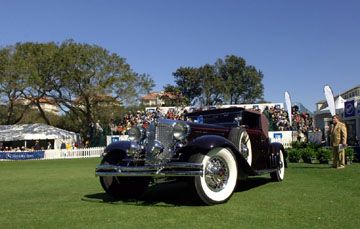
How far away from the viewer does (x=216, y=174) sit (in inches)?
280

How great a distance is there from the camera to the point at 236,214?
601 centimetres

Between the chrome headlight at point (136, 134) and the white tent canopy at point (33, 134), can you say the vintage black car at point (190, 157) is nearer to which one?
the chrome headlight at point (136, 134)

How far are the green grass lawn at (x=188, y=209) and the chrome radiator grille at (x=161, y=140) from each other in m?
0.75

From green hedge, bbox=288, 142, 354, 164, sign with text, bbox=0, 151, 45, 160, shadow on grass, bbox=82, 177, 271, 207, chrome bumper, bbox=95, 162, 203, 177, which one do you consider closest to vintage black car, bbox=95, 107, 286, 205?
chrome bumper, bbox=95, 162, 203, 177

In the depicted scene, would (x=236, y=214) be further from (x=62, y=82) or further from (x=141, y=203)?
(x=62, y=82)

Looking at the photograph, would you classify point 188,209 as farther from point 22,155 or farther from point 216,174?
point 22,155

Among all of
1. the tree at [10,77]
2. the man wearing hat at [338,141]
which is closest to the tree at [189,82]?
the tree at [10,77]

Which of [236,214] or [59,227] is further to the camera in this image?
[236,214]

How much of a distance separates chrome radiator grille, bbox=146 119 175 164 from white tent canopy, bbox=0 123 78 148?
37400 millimetres

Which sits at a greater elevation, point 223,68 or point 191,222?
point 223,68

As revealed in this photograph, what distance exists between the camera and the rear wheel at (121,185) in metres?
8.19

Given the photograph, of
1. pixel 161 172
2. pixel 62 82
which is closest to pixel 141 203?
pixel 161 172

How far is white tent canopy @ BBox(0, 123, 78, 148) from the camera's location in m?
42.9

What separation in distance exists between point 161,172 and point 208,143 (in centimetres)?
87
